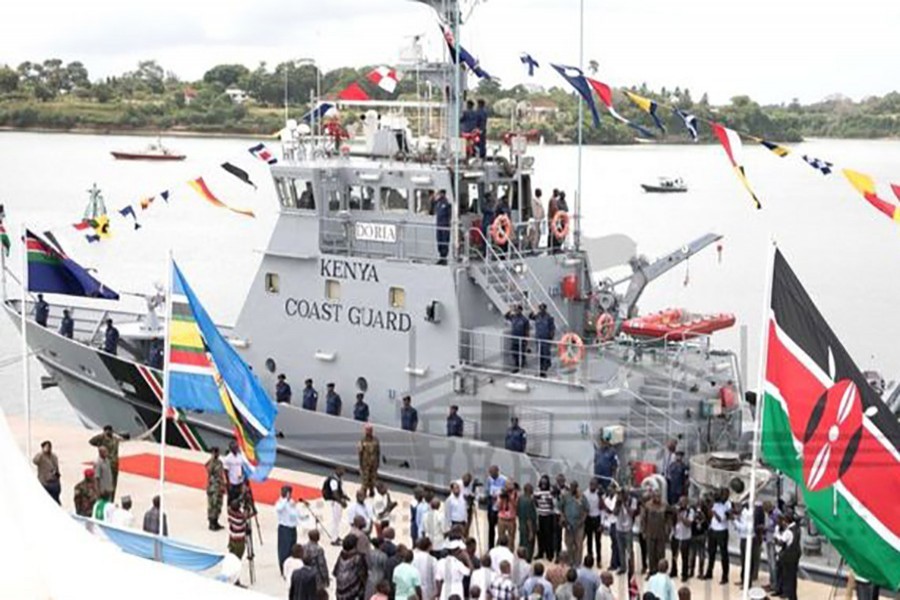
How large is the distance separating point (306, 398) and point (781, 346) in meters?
10.3

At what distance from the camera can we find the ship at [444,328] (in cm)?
1688

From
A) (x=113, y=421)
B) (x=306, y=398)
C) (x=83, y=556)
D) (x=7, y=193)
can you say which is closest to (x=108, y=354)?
(x=113, y=421)

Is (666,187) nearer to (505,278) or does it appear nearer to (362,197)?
(362,197)

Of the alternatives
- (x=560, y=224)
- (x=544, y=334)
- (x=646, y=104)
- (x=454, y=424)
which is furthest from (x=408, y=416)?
(x=646, y=104)

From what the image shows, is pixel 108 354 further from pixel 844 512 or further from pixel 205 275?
pixel 205 275

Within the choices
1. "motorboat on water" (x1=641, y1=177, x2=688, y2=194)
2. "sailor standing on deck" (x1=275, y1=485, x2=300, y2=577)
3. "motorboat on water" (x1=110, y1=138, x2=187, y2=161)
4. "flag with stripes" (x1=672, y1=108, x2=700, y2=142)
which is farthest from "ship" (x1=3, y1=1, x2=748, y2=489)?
"motorboat on water" (x1=110, y1=138, x2=187, y2=161)

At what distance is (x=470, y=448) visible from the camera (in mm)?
17031

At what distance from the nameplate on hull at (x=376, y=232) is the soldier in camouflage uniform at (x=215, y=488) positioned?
4569 millimetres

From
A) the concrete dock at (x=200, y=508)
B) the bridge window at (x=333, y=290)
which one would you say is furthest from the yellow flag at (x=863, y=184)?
the bridge window at (x=333, y=290)

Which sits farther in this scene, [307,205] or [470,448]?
[307,205]

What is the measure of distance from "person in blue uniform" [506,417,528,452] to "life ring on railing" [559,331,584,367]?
1015mm

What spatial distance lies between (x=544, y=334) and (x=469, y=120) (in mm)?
3551

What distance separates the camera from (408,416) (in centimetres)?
1748

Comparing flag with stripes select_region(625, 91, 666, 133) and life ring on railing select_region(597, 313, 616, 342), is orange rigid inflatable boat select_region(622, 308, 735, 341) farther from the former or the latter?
flag with stripes select_region(625, 91, 666, 133)
